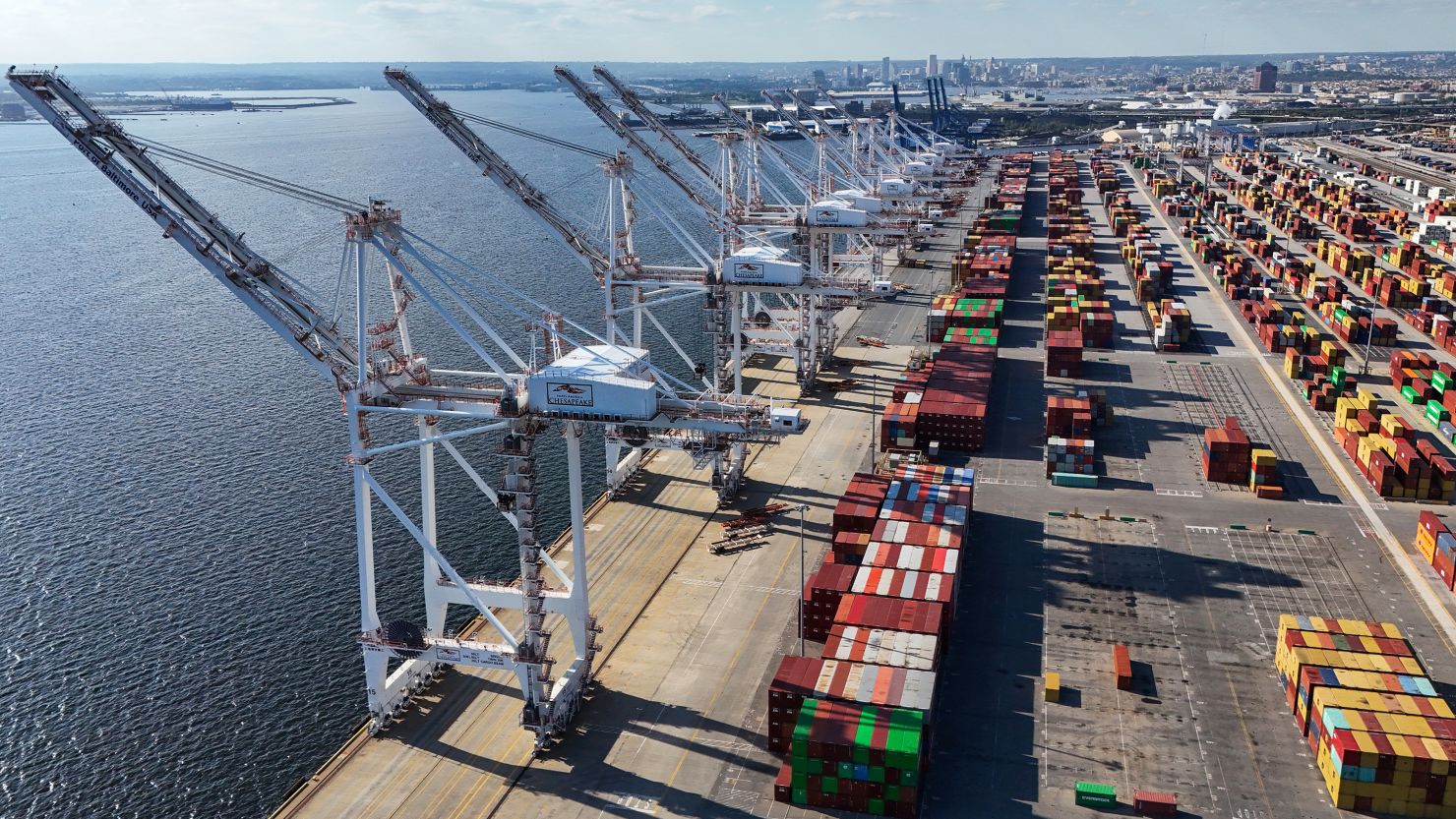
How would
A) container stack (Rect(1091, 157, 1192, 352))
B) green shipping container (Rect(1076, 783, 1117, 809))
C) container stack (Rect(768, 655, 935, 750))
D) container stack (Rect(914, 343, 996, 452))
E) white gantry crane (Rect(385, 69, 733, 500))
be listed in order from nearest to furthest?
green shipping container (Rect(1076, 783, 1117, 809)) < container stack (Rect(768, 655, 935, 750)) < white gantry crane (Rect(385, 69, 733, 500)) < container stack (Rect(914, 343, 996, 452)) < container stack (Rect(1091, 157, 1192, 352))

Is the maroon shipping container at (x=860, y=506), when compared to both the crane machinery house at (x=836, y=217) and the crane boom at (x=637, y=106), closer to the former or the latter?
the crane machinery house at (x=836, y=217)

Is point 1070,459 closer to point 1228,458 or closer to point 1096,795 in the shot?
point 1228,458

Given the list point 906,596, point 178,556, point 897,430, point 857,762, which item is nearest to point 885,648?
point 906,596

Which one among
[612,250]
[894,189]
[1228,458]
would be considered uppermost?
[894,189]

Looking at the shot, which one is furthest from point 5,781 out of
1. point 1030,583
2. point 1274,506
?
point 1274,506

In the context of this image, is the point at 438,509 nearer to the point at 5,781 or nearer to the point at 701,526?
the point at 701,526

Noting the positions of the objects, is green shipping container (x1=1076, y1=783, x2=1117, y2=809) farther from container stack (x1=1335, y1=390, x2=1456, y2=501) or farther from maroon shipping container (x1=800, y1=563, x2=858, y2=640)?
container stack (x1=1335, y1=390, x2=1456, y2=501)

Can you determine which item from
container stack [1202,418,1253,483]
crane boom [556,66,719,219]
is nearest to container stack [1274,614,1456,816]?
container stack [1202,418,1253,483]
